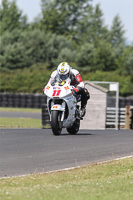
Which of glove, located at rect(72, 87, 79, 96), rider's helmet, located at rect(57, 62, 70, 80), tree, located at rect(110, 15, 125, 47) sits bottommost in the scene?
glove, located at rect(72, 87, 79, 96)

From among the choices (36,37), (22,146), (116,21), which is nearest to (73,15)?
(116,21)

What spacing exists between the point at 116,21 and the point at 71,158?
96.7 m

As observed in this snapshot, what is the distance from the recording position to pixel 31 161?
367 inches

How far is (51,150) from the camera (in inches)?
423

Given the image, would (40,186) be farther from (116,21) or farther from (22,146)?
(116,21)

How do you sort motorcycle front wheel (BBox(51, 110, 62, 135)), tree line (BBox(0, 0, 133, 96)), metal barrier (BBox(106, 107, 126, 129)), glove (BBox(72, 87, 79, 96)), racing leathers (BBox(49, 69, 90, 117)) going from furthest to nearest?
1. tree line (BBox(0, 0, 133, 96))
2. metal barrier (BBox(106, 107, 126, 129))
3. racing leathers (BBox(49, 69, 90, 117))
4. glove (BBox(72, 87, 79, 96))
5. motorcycle front wheel (BBox(51, 110, 62, 135))

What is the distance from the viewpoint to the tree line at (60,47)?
61375 millimetres

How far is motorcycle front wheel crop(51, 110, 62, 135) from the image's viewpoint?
13.2 meters

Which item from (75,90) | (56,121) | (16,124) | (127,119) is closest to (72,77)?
(75,90)

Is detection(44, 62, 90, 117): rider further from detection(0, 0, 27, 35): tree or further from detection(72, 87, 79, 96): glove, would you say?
detection(0, 0, 27, 35): tree

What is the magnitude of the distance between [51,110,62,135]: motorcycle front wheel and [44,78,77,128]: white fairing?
10 cm

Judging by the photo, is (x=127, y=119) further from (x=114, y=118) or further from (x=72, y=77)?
(x=72, y=77)

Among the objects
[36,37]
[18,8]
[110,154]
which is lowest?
[110,154]

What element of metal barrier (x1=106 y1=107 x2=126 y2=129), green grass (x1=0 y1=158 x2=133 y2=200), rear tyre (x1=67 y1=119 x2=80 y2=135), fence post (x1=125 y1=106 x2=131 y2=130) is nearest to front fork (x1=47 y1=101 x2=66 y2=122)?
rear tyre (x1=67 y1=119 x2=80 y2=135)
